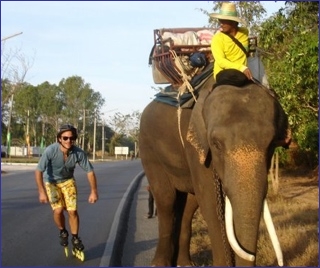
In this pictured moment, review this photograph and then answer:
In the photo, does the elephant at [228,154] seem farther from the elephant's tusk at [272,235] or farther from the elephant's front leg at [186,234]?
the elephant's front leg at [186,234]

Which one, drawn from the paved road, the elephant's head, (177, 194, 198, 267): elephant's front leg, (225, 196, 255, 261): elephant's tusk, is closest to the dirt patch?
the paved road

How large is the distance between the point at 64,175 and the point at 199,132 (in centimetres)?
401

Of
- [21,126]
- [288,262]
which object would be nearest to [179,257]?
[288,262]

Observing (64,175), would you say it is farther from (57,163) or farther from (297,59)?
(297,59)

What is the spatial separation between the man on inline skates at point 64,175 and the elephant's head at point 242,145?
12.4 ft

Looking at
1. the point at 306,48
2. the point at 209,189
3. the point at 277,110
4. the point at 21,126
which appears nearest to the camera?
the point at 277,110

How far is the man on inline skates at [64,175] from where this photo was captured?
9.19 m

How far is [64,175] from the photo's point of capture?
9.37 meters

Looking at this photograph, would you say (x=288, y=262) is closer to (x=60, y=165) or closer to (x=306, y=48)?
(x=60, y=165)

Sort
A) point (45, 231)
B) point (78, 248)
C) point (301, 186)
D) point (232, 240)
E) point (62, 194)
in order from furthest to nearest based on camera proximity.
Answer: point (301, 186)
point (45, 231)
point (62, 194)
point (78, 248)
point (232, 240)

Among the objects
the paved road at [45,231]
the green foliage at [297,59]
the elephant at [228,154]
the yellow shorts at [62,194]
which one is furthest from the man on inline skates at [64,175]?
the green foliage at [297,59]

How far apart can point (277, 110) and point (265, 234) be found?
188 inches

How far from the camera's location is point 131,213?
15.1 m

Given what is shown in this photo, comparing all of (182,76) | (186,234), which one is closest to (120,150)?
(186,234)
